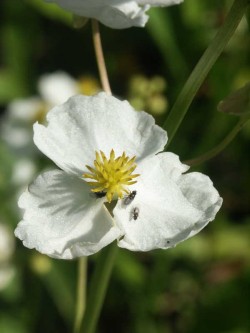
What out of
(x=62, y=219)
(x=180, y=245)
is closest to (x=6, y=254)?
(x=180, y=245)

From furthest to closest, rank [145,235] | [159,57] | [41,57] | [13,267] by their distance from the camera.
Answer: [41,57]
[159,57]
[13,267]
[145,235]

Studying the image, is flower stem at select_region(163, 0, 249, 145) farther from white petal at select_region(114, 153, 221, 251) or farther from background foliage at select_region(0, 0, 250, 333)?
background foliage at select_region(0, 0, 250, 333)

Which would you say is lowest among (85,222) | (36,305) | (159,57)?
(36,305)

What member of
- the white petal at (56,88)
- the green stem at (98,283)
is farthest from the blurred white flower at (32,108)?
the green stem at (98,283)

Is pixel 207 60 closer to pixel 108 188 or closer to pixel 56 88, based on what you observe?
pixel 108 188

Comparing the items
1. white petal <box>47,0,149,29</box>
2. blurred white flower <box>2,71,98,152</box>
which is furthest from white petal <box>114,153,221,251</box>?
blurred white flower <box>2,71,98,152</box>

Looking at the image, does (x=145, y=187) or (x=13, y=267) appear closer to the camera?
(x=145, y=187)

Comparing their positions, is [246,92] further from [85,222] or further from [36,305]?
[36,305]

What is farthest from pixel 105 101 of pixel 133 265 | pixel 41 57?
pixel 41 57
